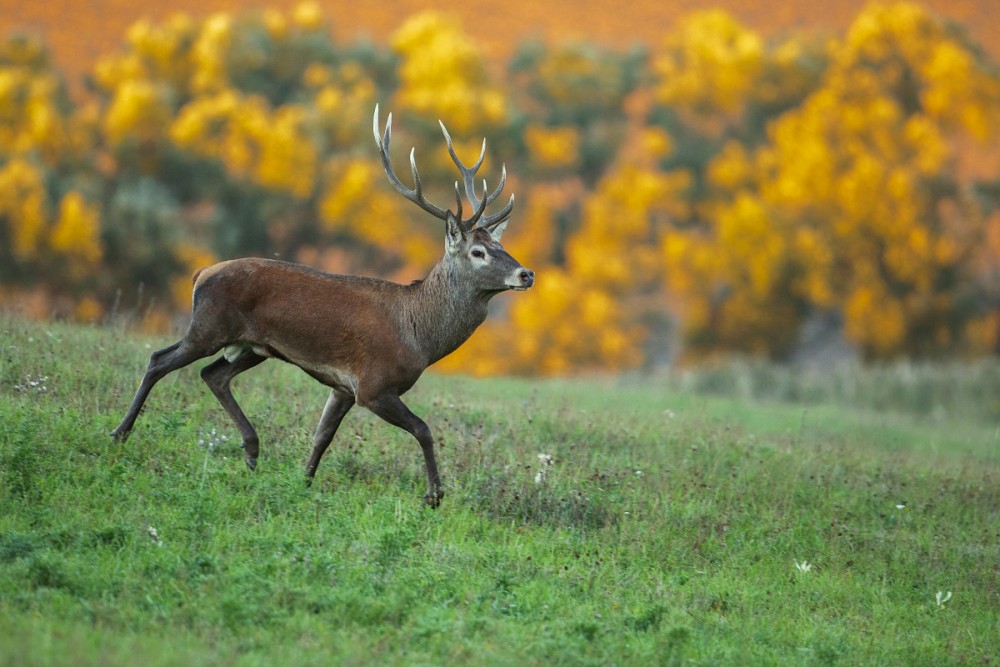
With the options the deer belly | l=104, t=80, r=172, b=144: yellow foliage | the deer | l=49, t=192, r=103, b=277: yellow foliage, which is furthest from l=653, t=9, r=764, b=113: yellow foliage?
the deer belly

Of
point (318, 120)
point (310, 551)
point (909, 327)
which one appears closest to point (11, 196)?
point (318, 120)

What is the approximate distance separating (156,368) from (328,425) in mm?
1284

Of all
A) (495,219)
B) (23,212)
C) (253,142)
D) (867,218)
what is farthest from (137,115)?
(495,219)

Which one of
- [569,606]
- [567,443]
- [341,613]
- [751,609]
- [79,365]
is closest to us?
[341,613]

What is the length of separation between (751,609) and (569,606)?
4.31 ft

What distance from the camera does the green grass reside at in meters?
6.70

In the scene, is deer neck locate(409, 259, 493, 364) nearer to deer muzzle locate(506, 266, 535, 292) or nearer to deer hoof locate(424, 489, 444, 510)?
deer muzzle locate(506, 266, 535, 292)

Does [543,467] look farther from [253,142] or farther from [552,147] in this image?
[552,147]

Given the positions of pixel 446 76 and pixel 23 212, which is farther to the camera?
pixel 446 76

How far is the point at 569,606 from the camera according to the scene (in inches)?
297

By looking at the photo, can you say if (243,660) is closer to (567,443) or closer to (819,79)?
(567,443)

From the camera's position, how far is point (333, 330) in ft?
29.9

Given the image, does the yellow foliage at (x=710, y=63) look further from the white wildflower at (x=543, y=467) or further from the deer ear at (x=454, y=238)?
the deer ear at (x=454, y=238)

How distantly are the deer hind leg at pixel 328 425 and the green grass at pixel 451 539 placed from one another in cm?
17
